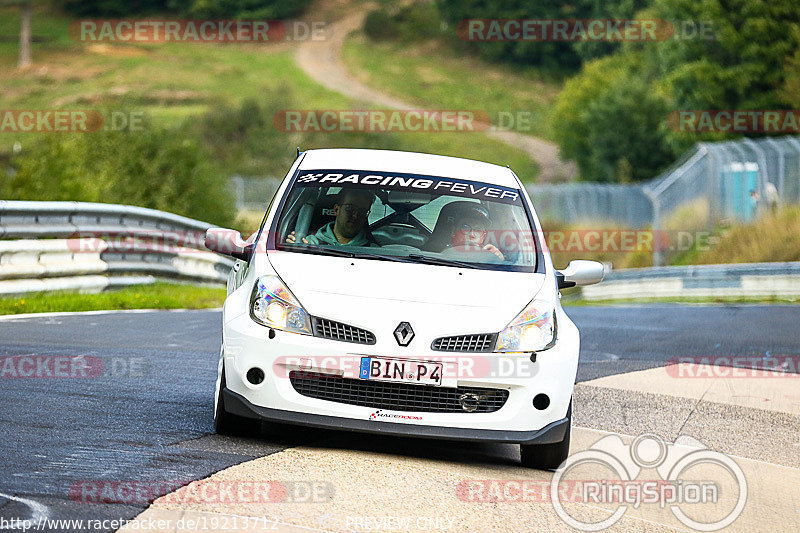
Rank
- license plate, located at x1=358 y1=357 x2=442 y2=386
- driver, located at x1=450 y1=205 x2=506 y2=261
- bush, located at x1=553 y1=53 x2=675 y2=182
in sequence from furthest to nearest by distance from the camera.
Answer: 1. bush, located at x1=553 y1=53 x2=675 y2=182
2. driver, located at x1=450 y1=205 x2=506 y2=261
3. license plate, located at x1=358 y1=357 x2=442 y2=386

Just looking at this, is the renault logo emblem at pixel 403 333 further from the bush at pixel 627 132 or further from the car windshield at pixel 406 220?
the bush at pixel 627 132

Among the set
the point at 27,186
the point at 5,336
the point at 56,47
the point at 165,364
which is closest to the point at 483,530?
the point at 165,364

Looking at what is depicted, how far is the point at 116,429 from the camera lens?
7422mm

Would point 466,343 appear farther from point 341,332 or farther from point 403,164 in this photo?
point 403,164

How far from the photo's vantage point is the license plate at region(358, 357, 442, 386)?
6.86m

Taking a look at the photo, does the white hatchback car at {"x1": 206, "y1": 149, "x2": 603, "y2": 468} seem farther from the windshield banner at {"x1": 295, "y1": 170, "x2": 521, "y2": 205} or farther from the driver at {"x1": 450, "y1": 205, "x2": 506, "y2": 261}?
the windshield banner at {"x1": 295, "y1": 170, "x2": 521, "y2": 205}

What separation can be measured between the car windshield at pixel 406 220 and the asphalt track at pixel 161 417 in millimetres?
1124

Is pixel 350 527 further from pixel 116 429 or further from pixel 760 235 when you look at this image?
pixel 760 235

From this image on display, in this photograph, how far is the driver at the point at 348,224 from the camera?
789 cm

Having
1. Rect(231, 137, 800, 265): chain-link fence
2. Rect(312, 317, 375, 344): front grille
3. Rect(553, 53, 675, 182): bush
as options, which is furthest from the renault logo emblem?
Rect(553, 53, 675, 182): bush

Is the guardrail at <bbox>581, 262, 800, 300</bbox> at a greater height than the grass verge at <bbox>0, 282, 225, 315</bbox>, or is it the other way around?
the grass verge at <bbox>0, 282, 225, 315</bbox>

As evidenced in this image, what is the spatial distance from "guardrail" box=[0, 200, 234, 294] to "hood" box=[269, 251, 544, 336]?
793 cm

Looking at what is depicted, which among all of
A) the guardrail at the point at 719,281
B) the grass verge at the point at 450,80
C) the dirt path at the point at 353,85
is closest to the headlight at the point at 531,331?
the guardrail at the point at 719,281

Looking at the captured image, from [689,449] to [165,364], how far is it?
431 cm
